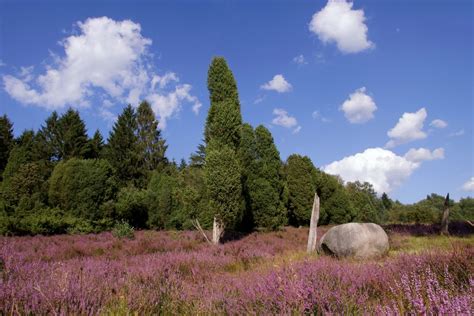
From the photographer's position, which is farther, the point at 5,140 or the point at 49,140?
the point at 49,140

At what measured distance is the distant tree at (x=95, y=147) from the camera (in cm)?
→ 3547

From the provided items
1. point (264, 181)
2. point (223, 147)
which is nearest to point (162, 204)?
point (264, 181)

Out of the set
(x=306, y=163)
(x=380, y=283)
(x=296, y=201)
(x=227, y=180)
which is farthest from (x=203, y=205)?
(x=380, y=283)

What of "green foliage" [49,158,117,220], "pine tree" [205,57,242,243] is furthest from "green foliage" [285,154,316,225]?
"green foliage" [49,158,117,220]

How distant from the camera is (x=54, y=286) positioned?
3301 mm

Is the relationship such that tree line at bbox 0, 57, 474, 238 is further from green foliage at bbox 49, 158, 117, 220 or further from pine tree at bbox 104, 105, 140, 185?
pine tree at bbox 104, 105, 140, 185

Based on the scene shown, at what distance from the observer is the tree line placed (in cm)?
1525

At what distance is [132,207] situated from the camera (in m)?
23.1

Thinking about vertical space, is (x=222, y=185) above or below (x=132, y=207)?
above

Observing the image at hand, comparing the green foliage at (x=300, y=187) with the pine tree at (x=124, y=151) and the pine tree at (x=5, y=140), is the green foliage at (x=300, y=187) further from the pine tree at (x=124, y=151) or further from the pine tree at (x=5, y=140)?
the pine tree at (x=5, y=140)

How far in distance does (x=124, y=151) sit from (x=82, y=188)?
19.0 meters

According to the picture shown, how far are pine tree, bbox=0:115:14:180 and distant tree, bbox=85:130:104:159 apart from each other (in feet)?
22.0

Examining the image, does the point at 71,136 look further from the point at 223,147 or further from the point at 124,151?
the point at 223,147

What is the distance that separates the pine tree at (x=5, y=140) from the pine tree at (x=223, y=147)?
24.4 meters
